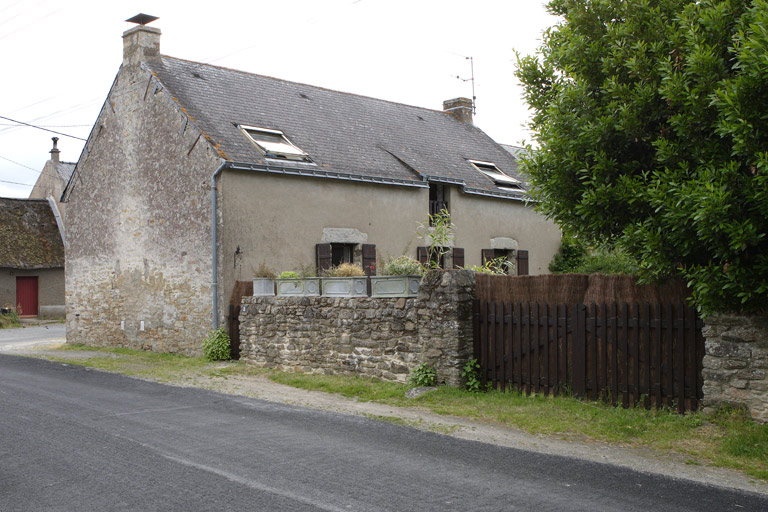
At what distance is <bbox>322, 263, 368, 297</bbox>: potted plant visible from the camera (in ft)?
39.8

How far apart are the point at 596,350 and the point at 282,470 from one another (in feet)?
15.6

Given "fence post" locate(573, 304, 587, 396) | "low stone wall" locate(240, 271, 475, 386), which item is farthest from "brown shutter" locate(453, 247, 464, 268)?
"fence post" locate(573, 304, 587, 396)

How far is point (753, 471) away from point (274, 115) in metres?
15.1

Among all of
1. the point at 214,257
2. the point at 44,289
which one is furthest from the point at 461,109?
the point at 44,289

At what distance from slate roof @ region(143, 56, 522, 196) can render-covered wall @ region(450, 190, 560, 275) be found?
1.77 feet

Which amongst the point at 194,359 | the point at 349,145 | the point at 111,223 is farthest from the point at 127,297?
the point at 349,145

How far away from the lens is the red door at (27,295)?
1233 inches

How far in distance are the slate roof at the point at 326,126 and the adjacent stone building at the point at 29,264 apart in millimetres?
16578

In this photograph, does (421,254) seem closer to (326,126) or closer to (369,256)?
(369,256)

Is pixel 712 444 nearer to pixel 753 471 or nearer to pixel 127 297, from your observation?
pixel 753 471

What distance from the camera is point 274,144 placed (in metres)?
17.0

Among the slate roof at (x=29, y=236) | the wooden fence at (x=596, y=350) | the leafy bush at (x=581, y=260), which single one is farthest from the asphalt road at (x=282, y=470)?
the slate roof at (x=29, y=236)

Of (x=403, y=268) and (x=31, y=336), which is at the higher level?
(x=403, y=268)

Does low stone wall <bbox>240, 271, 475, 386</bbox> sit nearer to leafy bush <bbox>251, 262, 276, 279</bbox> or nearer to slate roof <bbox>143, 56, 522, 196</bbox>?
leafy bush <bbox>251, 262, 276, 279</bbox>
